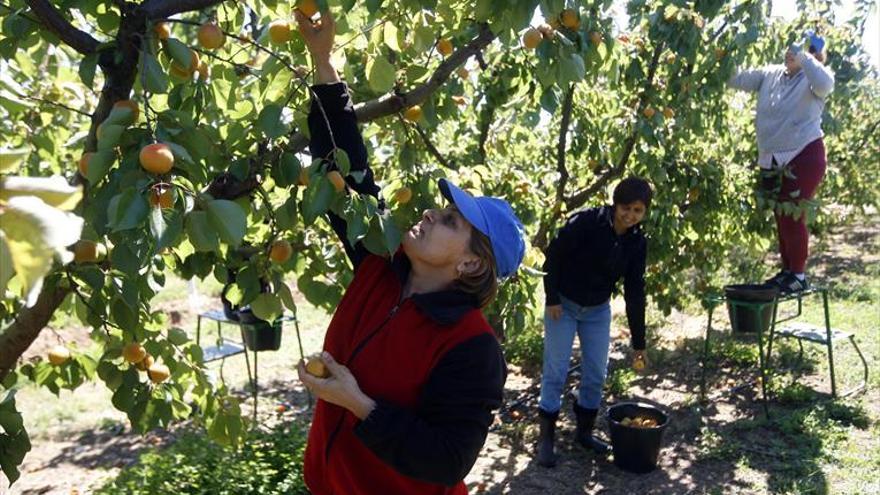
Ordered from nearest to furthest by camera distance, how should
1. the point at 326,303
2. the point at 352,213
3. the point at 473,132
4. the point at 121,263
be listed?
the point at 121,263 → the point at 352,213 → the point at 326,303 → the point at 473,132

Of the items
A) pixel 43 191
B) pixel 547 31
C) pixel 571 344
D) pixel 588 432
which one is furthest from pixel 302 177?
pixel 588 432

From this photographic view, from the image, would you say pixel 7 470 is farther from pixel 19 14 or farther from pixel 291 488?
pixel 291 488

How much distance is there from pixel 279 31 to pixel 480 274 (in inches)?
28.2

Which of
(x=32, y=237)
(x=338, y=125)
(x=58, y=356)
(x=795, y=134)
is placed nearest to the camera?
(x=32, y=237)

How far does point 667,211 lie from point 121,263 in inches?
158

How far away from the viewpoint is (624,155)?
15.6ft

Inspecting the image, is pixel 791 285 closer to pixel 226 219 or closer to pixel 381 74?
pixel 381 74

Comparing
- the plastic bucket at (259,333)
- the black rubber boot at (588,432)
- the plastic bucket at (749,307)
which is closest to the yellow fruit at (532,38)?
the black rubber boot at (588,432)

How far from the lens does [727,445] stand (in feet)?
14.8

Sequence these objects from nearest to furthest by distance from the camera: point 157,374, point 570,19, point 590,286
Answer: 1. point 570,19
2. point 157,374
3. point 590,286

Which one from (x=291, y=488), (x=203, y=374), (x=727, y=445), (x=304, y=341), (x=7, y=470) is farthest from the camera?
(x=304, y=341)

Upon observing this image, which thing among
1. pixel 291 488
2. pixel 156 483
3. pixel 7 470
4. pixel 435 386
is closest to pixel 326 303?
pixel 435 386

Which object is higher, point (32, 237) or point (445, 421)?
point (32, 237)

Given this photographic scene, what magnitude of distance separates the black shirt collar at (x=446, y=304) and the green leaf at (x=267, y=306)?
19.2 inches
